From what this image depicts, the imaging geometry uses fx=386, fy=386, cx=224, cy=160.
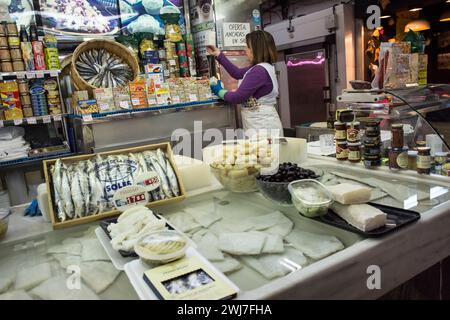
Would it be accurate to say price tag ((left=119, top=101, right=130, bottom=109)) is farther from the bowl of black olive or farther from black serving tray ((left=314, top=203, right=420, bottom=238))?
black serving tray ((left=314, top=203, right=420, bottom=238))

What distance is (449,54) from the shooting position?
20.2ft

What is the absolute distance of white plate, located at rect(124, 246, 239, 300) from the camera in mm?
909

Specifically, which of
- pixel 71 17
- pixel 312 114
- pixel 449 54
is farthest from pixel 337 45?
pixel 71 17

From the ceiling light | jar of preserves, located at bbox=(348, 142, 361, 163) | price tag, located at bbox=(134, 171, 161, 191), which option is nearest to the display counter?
price tag, located at bbox=(134, 171, 161, 191)

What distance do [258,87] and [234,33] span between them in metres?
1.18

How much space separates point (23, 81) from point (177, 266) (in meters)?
3.40

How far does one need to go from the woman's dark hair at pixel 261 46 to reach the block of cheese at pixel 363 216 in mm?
2605

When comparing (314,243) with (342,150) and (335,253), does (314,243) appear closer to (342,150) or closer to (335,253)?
(335,253)

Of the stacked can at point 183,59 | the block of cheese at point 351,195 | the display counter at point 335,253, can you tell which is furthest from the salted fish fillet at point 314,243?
the stacked can at point 183,59

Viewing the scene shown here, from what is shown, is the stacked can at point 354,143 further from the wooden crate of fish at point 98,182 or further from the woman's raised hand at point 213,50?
the woman's raised hand at point 213,50

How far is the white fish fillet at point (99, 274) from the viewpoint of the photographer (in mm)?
993

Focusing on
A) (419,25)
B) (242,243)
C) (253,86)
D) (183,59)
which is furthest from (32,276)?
(419,25)

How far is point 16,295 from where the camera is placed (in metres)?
0.99

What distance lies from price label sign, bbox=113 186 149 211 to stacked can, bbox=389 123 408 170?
46.0 inches
